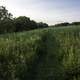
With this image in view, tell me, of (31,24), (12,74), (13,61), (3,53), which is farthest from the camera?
(31,24)

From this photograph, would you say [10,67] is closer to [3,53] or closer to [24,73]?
[24,73]

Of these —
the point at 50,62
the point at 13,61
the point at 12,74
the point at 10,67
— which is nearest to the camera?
the point at 12,74

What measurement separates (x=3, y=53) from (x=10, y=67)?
1.32 meters

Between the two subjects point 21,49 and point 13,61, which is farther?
point 21,49

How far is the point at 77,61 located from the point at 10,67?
6.95 ft

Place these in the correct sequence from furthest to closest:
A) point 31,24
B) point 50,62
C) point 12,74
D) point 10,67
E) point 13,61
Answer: point 31,24 → point 50,62 → point 13,61 → point 10,67 → point 12,74

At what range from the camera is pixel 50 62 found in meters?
9.29

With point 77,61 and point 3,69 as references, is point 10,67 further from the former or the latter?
point 77,61

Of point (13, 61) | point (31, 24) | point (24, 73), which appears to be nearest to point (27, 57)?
Result: point (13, 61)

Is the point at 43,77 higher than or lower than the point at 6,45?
lower

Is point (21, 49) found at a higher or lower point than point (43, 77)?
higher

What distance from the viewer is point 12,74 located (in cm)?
694

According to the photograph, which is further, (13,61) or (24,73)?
(13,61)

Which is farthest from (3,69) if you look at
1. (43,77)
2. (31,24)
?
(31,24)
